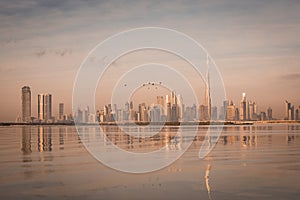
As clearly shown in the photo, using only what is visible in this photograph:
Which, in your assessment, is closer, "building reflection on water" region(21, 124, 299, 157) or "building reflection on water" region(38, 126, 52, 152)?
"building reflection on water" region(38, 126, 52, 152)

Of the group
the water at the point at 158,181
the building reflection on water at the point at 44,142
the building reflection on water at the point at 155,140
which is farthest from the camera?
the building reflection on water at the point at 155,140

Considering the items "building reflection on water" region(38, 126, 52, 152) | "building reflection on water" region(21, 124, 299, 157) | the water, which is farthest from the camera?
"building reflection on water" region(21, 124, 299, 157)

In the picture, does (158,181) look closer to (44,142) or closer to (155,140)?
(44,142)

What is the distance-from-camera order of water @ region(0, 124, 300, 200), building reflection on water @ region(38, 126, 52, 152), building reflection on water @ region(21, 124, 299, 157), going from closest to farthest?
water @ region(0, 124, 300, 200) < building reflection on water @ region(38, 126, 52, 152) < building reflection on water @ region(21, 124, 299, 157)

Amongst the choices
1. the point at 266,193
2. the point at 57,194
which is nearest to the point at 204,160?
the point at 266,193

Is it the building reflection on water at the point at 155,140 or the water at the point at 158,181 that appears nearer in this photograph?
the water at the point at 158,181

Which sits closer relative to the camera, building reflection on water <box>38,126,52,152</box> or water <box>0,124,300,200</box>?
water <box>0,124,300,200</box>

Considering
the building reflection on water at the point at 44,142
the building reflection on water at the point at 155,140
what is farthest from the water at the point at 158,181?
the building reflection on water at the point at 44,142

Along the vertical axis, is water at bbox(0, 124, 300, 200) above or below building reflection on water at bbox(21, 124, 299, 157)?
above

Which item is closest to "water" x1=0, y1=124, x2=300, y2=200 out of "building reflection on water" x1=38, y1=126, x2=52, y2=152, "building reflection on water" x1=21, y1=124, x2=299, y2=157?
"building reflection on water" x1=21, y1=124, x2=299, y2=157

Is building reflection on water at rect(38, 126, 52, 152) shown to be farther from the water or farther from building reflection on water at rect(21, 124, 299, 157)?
the water

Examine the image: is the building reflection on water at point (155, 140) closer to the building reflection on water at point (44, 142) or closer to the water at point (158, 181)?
the building reflection on water at point (44, 142)

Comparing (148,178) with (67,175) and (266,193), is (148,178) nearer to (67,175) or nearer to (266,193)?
(67,175)

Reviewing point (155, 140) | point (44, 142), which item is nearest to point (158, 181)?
point (44, 142)
